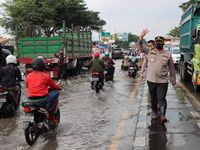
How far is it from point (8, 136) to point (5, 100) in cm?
206

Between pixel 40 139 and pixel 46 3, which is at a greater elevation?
pixel 46 3

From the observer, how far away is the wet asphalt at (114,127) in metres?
7.56

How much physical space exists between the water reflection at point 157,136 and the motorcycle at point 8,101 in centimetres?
357

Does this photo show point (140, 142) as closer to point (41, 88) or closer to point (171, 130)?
point (171, 130)

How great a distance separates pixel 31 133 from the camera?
7785 mm

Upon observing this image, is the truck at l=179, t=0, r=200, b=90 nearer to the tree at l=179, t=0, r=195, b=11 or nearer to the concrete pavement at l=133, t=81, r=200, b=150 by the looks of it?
the concrete pavement at l=133, t=81, r=200, b=150

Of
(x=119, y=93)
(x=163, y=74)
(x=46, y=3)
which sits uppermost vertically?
(x=46, y=3)

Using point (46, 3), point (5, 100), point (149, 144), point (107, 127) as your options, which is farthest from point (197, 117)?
point (46, 3)

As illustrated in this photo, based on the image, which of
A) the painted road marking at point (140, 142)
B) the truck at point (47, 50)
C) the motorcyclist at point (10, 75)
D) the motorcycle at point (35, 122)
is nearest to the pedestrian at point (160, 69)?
the painted road marking at point (140, 142)

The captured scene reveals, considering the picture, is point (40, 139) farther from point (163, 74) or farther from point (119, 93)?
point (119, 93)

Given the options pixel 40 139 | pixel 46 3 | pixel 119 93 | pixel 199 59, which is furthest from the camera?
pixel 46 3

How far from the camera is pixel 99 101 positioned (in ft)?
43.7

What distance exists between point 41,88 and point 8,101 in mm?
2981

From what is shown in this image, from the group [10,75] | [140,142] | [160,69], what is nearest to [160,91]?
[160,69]
